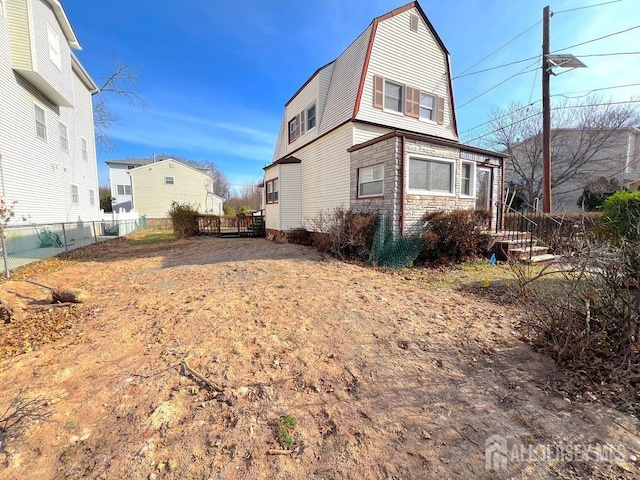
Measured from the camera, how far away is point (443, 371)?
2.83m

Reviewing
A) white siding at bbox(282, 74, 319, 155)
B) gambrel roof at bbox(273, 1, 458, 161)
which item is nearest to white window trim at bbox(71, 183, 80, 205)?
white siding at bbox(282, 74, 319, 155)

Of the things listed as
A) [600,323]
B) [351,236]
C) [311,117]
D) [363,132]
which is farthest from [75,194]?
[600,323]

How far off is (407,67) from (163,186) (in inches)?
1076

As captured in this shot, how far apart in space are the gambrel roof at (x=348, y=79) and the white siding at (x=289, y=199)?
2.50 meters

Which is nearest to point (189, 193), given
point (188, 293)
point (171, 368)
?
point (188, 293)

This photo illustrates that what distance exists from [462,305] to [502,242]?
5333 mm

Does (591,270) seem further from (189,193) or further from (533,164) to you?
(189,193)

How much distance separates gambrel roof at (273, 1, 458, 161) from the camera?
33.3 feet

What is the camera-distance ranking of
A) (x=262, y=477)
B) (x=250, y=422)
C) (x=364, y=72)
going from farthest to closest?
(x=364, y=72) → (x=250, y=422) → (x=262, y=477)

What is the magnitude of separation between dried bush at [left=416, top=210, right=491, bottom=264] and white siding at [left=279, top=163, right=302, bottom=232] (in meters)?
6.51

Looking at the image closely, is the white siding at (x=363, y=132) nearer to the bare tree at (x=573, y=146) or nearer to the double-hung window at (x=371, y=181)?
the double-hung window at (x=371, y=181)

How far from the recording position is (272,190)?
573 inches

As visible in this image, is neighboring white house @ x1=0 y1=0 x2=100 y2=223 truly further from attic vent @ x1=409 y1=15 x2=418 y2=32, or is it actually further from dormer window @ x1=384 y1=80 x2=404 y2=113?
attic vent @ x1=409 y1=15 x2=418 y2=32

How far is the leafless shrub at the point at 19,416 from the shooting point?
1.98 m
